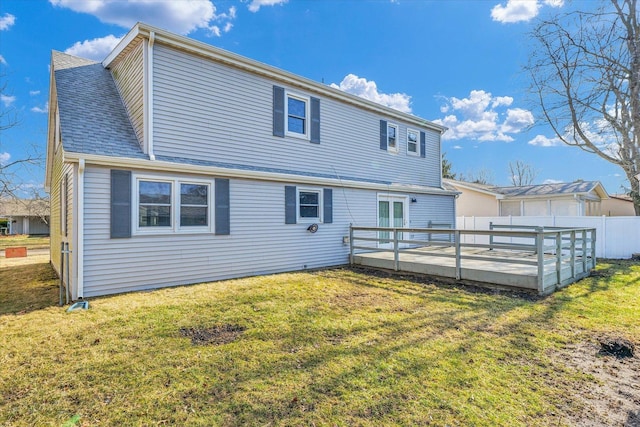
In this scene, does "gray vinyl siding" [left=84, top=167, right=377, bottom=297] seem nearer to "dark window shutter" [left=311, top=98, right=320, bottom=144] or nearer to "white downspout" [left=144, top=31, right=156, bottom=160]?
"white downspout" [left=144, top=31, right=156, bottom=160]

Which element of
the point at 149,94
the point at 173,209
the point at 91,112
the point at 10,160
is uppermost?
the point at 149,94

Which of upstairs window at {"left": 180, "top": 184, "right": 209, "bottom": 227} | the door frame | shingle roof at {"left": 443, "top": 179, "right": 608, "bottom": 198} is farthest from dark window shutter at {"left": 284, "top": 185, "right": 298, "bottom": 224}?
shingle roof at {"left": 443, "top": 179, "right": 608, "bottom": 198}

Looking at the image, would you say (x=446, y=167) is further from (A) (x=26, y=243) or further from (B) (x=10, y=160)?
(A) (x=26, y=243)

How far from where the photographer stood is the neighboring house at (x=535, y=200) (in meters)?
17.4

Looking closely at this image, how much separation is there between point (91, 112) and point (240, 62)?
3.61m

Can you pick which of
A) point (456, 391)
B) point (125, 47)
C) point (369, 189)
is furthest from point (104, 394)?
point (369, 189)

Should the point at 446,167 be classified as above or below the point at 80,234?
above

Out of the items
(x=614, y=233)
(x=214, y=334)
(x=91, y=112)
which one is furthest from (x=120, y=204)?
(x=614, y=233)

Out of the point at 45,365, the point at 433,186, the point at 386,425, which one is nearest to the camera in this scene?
the point at 386,425

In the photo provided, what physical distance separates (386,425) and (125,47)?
929cm

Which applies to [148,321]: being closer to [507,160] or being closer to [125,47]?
[125,47]

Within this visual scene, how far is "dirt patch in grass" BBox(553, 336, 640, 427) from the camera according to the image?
8.26 feet

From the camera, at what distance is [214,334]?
165 inches

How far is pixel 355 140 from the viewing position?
1088 cm
